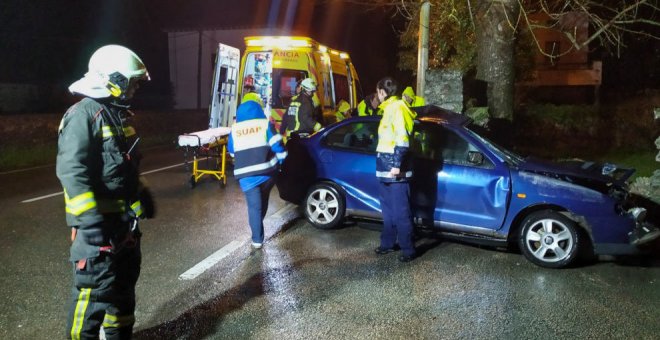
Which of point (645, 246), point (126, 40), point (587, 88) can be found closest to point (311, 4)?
point (126, 40)

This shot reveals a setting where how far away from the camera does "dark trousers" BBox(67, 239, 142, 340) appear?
297cm

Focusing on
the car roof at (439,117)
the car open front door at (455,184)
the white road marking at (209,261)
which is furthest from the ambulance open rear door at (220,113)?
the car open front door at (455,184)

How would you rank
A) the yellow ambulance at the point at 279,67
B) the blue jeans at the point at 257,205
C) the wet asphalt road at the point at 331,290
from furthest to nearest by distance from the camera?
1. the yellow ambulance at the point at 279,67
2. the blue jeans at the point at 257,205
3. the wet asphalt road at the point at 331,290

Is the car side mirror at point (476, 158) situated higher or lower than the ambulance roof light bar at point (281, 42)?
lower

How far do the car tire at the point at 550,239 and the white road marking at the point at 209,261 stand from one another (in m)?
3.14

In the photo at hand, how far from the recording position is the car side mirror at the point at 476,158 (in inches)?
218

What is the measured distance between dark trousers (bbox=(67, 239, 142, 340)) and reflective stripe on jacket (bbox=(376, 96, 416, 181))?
9.28 ft

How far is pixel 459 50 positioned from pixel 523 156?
→ 8.83 metres

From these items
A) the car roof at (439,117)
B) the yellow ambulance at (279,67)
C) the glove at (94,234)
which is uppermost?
the yellow ambulance at (279,67)

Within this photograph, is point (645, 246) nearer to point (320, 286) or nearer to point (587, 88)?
point (320, 286)

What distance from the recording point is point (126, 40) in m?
24.3

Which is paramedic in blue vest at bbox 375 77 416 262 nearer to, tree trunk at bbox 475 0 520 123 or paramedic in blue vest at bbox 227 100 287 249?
paramedic in blue vest at bbox 227 100 287 249

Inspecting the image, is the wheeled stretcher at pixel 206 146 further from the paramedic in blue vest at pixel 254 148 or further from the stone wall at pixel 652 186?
the stone wall at pixel 652 186

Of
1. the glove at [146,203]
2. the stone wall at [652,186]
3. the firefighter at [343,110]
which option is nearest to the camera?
the glove at [146,203]
